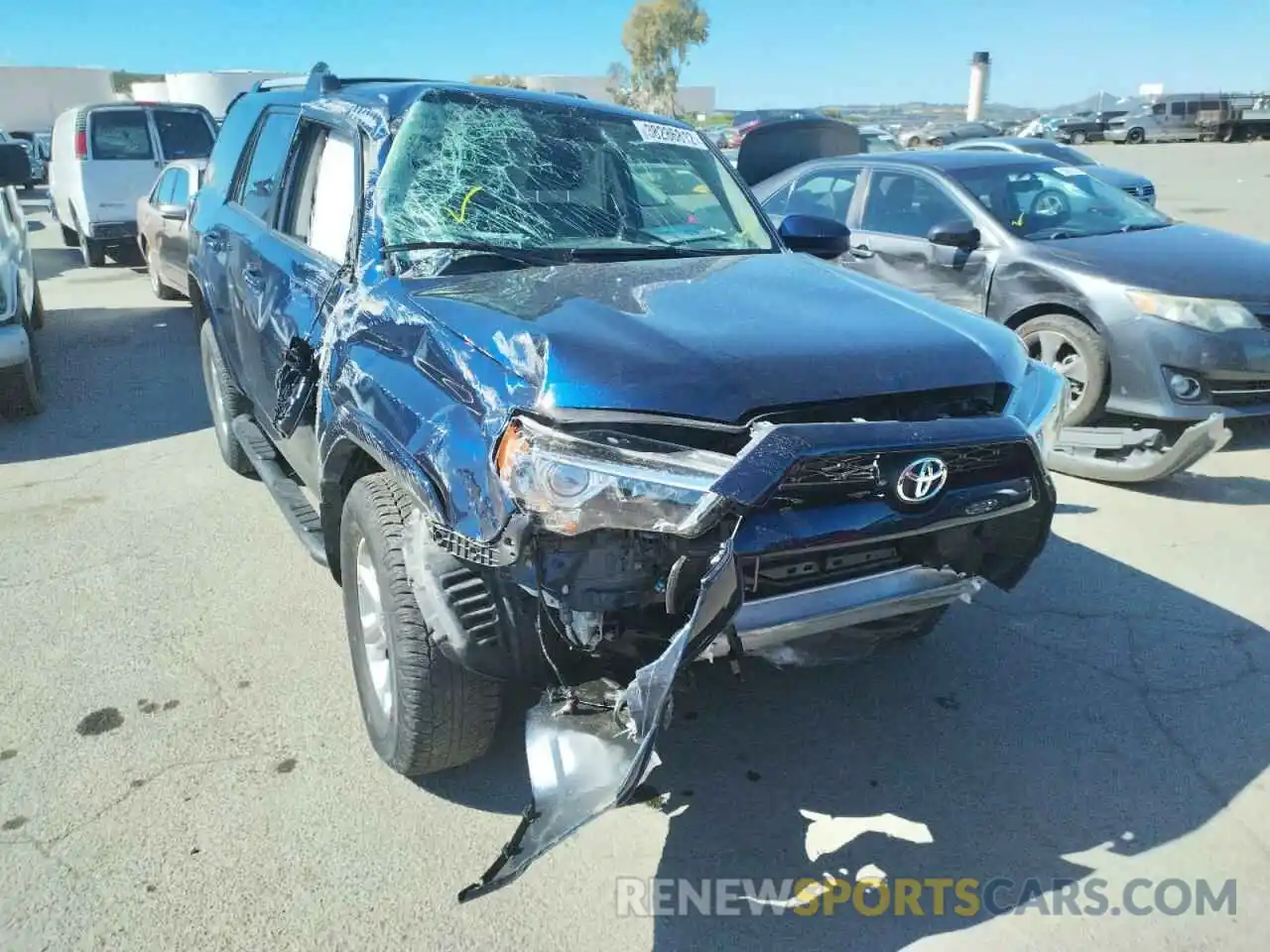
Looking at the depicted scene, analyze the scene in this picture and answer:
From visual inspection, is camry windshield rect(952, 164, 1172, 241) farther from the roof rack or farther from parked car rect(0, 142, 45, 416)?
parked car rect(0, 142, 45, 416)

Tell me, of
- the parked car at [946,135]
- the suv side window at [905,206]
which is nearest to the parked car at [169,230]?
the suv side window at [905,206]

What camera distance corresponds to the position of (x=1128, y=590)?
4.18 m

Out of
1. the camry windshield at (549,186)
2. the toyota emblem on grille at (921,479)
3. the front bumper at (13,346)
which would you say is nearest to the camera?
the toyota emblem on grille at (921,479)

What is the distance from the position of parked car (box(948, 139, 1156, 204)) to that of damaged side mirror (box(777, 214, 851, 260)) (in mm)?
8766

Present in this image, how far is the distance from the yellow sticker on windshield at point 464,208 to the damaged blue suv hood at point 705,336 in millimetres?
314

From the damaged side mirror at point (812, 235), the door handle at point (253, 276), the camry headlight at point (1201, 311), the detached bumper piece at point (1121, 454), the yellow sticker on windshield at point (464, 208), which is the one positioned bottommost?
the detached bumper piece at point (1121, 454)

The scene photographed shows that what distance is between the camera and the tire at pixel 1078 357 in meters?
5.73

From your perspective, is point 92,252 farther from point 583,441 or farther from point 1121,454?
point 583,441

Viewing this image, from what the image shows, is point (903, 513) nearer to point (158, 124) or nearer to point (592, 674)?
point (592, 674)

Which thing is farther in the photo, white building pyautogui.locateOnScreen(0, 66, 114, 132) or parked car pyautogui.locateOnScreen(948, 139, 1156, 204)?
white building pyautogui.locateOnScreen(0, 66, 114, 132)

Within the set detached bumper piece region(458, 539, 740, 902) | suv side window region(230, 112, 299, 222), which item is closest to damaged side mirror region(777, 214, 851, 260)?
suv side window region(230, 112, 299, 222)

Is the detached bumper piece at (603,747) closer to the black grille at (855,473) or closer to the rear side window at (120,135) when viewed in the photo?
the black grille at (855,473)

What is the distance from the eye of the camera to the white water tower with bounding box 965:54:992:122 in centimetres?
4631


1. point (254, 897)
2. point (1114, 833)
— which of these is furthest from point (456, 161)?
point (1114, 833)
